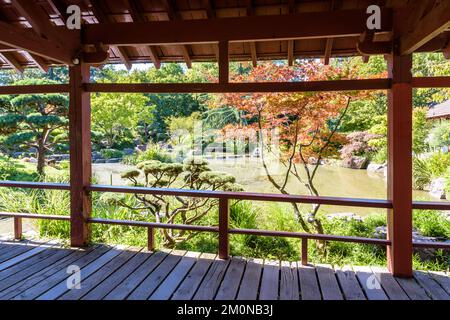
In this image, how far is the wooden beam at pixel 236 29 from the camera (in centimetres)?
290

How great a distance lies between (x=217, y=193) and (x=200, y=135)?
18.4 feet

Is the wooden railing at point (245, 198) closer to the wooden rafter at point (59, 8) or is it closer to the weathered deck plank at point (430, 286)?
the weathered deck plank at point (430, 286)

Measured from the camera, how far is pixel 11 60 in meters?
3.91

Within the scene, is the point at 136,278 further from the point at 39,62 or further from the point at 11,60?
the point at 11,60

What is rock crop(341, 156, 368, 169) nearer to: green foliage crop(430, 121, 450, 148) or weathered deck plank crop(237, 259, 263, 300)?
green foliage crop(430, 121, 450, 148)

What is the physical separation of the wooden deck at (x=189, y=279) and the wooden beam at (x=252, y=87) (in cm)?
167

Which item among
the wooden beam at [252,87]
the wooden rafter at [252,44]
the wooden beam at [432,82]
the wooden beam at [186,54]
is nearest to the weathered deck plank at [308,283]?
the wooden beam at [252,87]

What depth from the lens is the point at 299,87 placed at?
9.61 feet

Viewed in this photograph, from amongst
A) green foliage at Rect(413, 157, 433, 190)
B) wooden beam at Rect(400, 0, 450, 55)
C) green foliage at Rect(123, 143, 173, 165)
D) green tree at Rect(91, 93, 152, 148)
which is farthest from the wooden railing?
green foliage at Rect(413, 157, 433, 190)

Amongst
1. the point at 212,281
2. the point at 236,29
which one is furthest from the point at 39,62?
the point at 212,281

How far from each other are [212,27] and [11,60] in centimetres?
264
